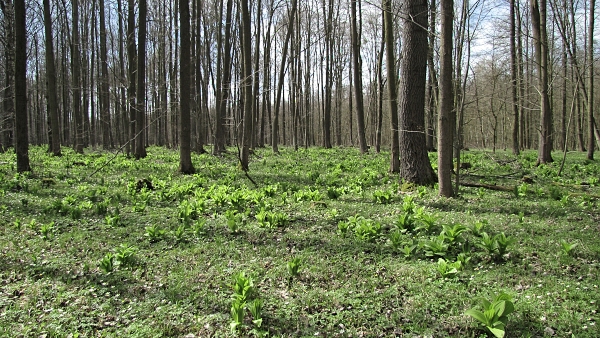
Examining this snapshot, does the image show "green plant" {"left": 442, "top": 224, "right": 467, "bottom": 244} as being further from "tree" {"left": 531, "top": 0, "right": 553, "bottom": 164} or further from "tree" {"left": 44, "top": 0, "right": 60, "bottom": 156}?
"tree" {"left": 44, "top": 0, "right": 60, "bottom": 156}

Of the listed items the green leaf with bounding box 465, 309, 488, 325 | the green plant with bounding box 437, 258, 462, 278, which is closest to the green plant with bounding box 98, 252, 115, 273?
the green plant with bounding box 437, 258, 462, 278

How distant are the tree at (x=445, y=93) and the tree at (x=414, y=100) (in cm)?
136

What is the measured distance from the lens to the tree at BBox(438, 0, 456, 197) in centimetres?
694

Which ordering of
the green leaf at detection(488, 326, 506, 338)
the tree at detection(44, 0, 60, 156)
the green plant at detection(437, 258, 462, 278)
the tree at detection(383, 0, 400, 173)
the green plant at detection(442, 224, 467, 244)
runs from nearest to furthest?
the green leaf at detection(488, 326, 506, 338)
the green plant at detection(437, 258, 462, 278)
the green plant at detection(442, 224, 467, 244)
the tree at detection(383, 0, 400, 173)
the tree at detection(44, 0, 60, 156)

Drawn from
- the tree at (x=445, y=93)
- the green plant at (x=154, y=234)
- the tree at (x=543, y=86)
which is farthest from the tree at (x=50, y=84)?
the tree at (x=543, y=86)

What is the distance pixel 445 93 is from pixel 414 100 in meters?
1.71

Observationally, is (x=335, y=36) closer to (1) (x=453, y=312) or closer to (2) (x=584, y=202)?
(2) (x=584, y=202)

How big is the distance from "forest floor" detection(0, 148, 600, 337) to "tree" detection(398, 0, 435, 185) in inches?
49.4

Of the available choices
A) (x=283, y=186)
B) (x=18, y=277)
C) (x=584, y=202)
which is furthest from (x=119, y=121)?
(x=584, y=202)

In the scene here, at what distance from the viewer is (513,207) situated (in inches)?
262

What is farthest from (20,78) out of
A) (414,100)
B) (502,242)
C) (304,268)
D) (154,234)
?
(502,242)

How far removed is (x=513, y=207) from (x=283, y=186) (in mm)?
5101

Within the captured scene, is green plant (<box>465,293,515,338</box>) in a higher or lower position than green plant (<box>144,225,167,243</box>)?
lower

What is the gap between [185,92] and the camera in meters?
12.6
